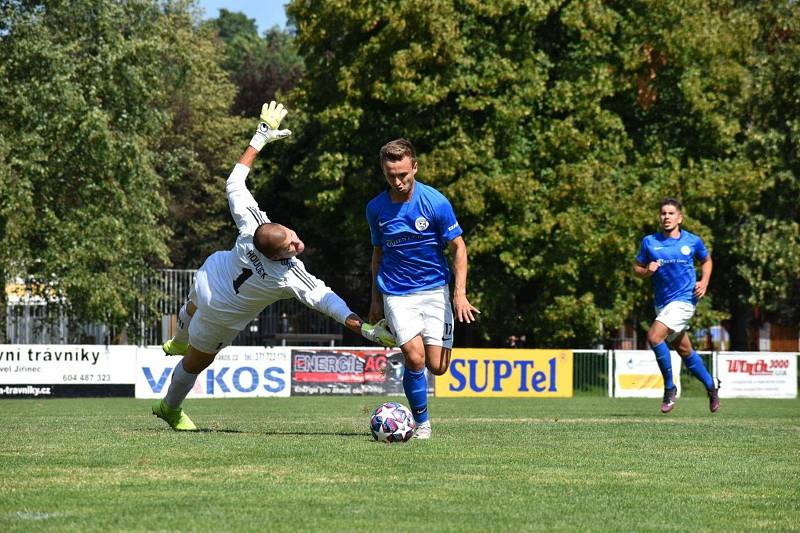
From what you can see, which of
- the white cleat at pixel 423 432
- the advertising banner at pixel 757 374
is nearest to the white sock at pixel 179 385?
the white cleat at pixel 423 432

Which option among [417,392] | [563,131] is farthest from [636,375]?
[417,392]

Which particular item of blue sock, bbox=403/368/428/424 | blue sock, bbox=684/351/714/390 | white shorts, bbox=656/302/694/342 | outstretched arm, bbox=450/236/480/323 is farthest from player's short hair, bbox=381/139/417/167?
blue sock, bbox=684/351/714/390

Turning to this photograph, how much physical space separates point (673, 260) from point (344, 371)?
14469mm

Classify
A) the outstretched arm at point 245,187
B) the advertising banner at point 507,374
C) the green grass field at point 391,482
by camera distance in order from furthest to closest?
the advertising banner at point 507,374, the outstretched arm at point 245,187, the green grass field at point 391,482

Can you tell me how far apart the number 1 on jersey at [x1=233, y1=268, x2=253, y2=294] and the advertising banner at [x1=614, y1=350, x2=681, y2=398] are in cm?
2198

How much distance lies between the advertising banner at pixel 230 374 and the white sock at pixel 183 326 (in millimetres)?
15837

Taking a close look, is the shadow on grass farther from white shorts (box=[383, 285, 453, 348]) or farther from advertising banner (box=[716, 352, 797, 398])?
advertising banner (box=[716, 352, 797, 398])

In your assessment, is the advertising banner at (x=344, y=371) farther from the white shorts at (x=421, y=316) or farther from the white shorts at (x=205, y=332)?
the white shorts at (x=421, y=316)

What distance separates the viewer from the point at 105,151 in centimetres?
3291

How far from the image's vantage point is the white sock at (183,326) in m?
11.3

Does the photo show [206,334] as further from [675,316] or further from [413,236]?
[675,316]

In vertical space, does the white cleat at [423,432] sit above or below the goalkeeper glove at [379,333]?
below

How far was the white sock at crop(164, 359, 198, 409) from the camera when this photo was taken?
438 inches

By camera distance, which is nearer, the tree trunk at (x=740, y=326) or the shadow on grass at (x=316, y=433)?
the shadow on grass at (x=316, y=433)
